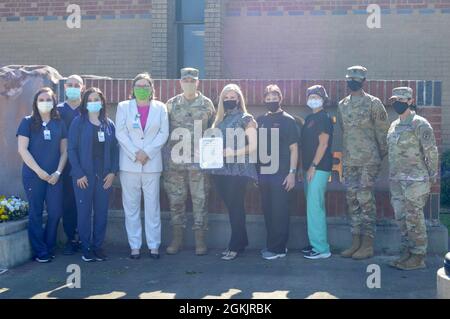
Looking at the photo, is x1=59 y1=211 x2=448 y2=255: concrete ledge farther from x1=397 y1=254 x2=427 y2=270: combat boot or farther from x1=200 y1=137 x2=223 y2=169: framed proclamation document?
x1=200 y1=137 x2=223 y2=169: framed proclamation document

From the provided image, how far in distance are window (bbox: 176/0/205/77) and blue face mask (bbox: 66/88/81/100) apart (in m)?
4.44

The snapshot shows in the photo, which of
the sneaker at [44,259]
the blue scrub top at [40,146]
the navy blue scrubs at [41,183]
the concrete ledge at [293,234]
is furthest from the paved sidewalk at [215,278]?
the blue scrub top at [40,146]

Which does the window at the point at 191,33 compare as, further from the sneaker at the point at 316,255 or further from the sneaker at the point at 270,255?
A: the sneaker at the point at 316,255

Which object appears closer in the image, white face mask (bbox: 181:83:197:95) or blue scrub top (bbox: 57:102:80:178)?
white face mask (bbox: 181:83:197:95)

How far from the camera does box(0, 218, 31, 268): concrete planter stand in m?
6.76

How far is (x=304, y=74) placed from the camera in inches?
435

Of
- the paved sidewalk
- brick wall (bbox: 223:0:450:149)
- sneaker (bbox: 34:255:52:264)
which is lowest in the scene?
the paved sidewalk

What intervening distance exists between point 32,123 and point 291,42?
557 cm

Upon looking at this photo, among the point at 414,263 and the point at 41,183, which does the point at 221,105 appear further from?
the point at 414,263

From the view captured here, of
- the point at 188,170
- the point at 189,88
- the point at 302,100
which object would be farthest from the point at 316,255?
the point at 189,88

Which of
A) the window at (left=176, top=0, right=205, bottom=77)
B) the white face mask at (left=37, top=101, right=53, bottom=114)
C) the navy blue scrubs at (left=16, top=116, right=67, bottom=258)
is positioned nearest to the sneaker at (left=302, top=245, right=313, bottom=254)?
the navy blue scrubs at (left=16, top=116, right=67, bottom=258)

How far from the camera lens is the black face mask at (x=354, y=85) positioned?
690cm

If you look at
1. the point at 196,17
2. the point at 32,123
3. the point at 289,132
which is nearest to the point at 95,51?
the point at 196,17

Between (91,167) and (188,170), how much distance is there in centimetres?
112
